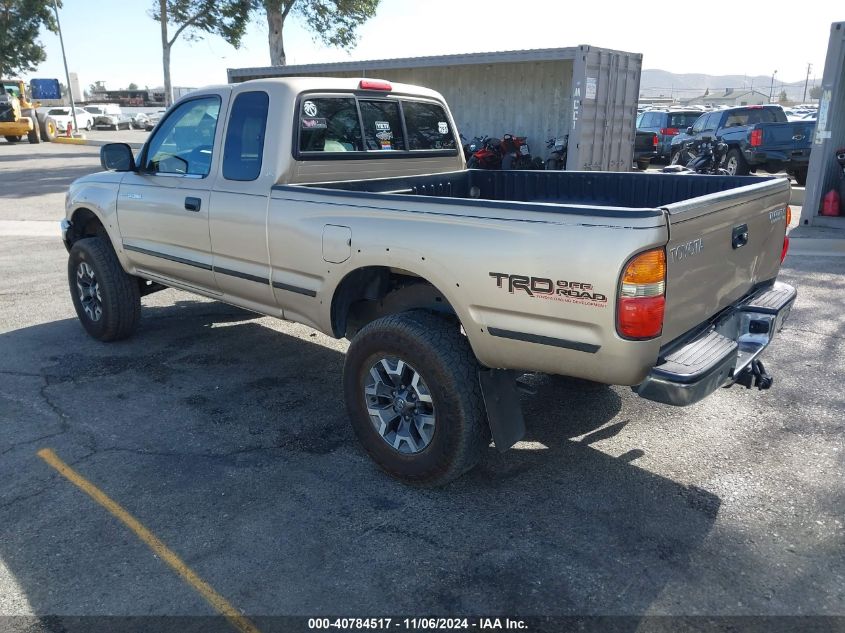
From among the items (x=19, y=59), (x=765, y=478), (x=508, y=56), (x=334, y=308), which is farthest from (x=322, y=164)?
(x=19, y=59)

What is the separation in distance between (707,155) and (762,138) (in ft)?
5.51

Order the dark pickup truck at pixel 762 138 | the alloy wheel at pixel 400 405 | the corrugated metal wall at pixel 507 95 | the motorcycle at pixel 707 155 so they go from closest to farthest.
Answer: the alloy wheel at pixel 400 405 < the motorcycle at pixel 707 155 < the dark pickup truck at pixel 762 138 < the corrugated metal wall at pixel 507 95

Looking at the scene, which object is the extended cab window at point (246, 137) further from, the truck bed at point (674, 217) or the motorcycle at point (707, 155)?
the motorcycle at point (707, 155)

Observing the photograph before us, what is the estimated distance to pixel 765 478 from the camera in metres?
3.64

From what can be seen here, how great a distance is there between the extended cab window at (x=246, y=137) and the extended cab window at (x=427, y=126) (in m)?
1.22

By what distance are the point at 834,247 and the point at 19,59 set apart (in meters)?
54.0

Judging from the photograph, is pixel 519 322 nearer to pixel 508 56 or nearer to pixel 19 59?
pixel 508 56

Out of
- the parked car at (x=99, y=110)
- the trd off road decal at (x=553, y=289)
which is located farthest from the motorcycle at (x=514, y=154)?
the parked car at (x=99, y=110)

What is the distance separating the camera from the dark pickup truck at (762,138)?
1495 centimetres

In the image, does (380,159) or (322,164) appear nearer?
(322,164)

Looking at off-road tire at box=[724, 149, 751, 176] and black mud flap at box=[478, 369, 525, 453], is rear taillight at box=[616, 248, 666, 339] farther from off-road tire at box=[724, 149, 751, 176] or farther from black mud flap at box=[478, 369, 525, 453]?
off-road tire at box=[724, 149, 751, 176]

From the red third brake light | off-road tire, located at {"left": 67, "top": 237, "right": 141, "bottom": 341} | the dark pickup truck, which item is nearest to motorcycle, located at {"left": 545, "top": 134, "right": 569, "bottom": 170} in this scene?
the dark pickup truck

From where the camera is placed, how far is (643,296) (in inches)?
108

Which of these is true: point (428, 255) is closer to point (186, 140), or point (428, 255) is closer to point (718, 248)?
point (718, 248)
